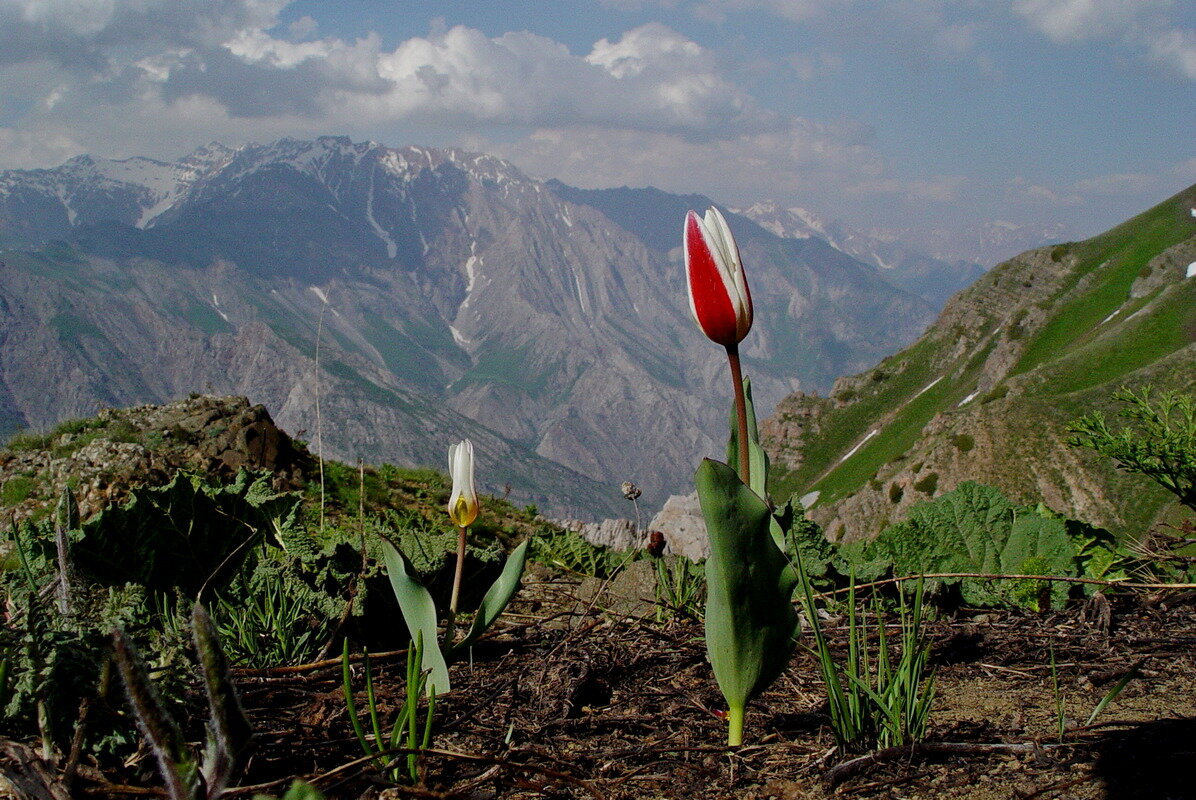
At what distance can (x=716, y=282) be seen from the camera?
229cm

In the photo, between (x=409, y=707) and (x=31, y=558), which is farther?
(x=31, y=558)

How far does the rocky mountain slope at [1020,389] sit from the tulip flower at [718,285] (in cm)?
3043

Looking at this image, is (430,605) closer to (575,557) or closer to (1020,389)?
(575,557)

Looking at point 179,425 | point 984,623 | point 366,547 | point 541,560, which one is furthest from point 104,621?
point 179,425

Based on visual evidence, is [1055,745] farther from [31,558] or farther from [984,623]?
[31,558]

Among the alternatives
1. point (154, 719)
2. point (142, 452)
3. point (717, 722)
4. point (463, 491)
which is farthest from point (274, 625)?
point (142, 452)

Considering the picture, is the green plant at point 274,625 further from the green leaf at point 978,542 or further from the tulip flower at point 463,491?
the green leaf at point 978,542

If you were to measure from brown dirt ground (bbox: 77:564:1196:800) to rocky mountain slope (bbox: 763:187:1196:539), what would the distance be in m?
29.0

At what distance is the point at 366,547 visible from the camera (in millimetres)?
3602

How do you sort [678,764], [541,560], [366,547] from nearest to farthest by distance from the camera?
1. [678,764]
2. [366,547]
3. [541,560]

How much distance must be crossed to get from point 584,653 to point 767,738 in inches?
33.8

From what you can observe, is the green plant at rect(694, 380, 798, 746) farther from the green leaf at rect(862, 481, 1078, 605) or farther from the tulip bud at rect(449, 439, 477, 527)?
the green leaf at rect(862, 481, 1078, 605)

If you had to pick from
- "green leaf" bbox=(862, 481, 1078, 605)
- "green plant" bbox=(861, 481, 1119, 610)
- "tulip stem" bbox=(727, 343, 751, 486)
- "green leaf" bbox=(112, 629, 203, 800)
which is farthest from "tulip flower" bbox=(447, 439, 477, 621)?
"green leaf" bbox=(862, 481, 1078, 605)

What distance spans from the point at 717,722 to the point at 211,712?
5.80 ft
